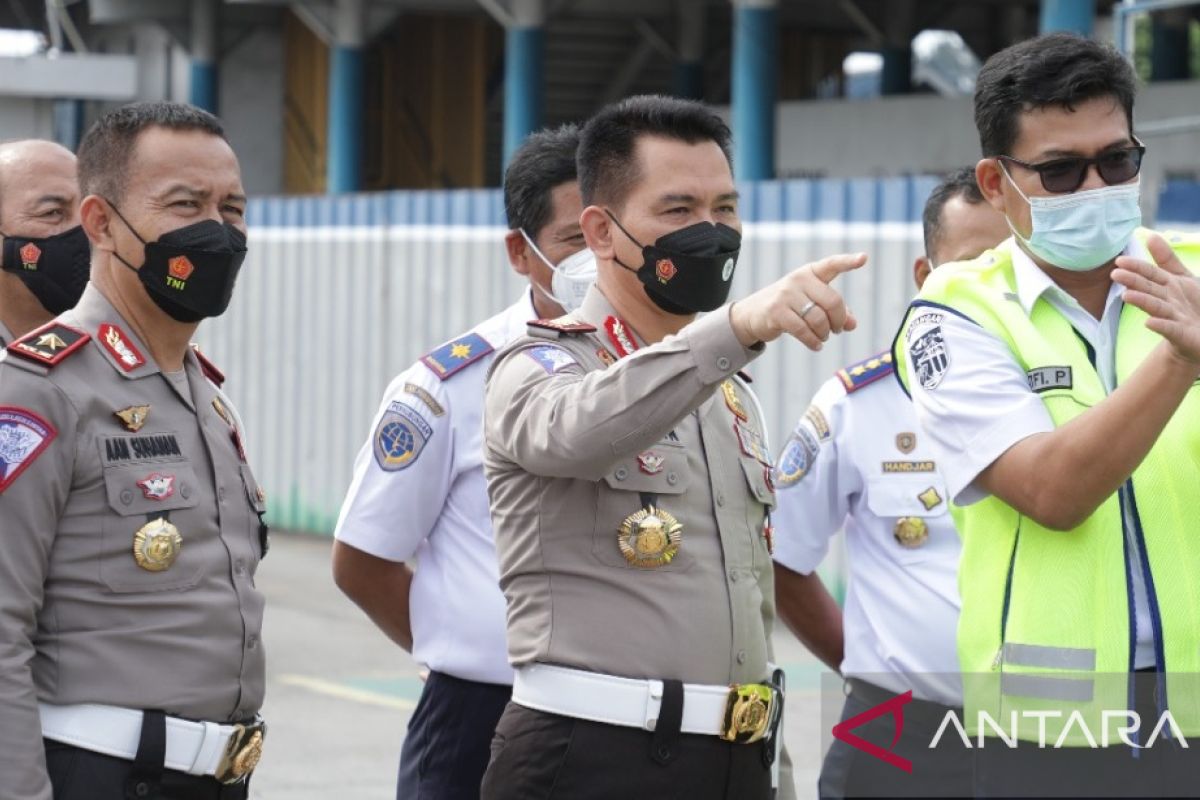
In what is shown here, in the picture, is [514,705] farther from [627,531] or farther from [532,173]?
[532,173]

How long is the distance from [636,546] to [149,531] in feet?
2.72

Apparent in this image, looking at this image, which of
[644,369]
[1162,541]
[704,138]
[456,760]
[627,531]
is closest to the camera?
[1162,541]

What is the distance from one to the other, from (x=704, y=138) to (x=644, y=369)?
25.4 inches

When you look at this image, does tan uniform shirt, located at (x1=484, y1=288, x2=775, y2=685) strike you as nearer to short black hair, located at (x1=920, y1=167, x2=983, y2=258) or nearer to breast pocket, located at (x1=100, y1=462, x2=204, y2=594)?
breast pocket, located at (x1=100, y1=462, x2=204, y2=594)

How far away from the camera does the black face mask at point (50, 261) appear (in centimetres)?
432

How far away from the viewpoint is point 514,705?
328 cm

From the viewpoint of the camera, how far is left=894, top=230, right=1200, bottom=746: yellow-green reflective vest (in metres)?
2.71

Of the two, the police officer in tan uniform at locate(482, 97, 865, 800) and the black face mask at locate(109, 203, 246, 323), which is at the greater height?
the black face mask at locate(109, 203, 246, 323)

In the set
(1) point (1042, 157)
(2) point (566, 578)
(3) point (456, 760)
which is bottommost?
(3) point (456, 760)

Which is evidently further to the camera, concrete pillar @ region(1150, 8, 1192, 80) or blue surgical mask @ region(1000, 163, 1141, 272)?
concrete pillar @ region(1150, 8, 1192, 80)

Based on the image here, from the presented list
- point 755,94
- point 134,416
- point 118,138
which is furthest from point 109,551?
point 755,94

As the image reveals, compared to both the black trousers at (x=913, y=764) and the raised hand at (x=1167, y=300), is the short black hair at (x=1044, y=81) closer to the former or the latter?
the raised hand at (x=1167, y=300)

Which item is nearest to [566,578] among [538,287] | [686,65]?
[538,287]

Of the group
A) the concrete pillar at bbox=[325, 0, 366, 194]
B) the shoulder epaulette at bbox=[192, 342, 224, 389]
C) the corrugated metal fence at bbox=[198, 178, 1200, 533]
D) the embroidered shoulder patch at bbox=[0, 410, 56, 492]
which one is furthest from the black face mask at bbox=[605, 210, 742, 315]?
the concrete pillar at bbox=[325, 0, 366, 194]
